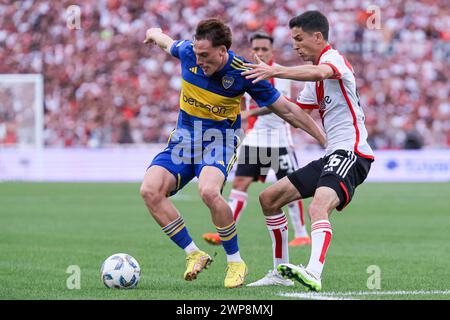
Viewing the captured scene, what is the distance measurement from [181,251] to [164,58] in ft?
66.2

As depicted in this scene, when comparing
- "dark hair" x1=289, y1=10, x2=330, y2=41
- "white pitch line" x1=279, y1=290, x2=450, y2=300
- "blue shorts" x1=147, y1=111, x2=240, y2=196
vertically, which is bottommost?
"white pitch line" x1=279, y1=290, x2=450, y2=300

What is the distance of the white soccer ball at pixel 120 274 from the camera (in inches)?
291

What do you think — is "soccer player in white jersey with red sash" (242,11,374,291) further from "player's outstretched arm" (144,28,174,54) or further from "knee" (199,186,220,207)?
"player's outstretched arm" (144,28,174,54)

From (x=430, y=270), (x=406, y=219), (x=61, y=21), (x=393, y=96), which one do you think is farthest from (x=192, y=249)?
(x=61, y=21)

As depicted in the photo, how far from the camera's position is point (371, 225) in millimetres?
14570

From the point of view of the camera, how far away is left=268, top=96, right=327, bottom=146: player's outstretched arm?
25.6 ft

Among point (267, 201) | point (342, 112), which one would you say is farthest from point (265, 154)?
point (342, 112)

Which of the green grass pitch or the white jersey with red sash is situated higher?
the white jersey with red sash

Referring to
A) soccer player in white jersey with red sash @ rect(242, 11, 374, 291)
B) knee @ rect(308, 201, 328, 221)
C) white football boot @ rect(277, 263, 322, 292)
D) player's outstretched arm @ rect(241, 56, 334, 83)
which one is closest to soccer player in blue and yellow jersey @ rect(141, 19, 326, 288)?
soccer player in white jersey with red sash @ rect(242, 11, 374, 291)

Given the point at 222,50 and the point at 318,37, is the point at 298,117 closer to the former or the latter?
the point at 318,37

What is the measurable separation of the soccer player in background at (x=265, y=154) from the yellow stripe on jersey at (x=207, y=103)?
392cm

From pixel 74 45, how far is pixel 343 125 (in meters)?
24.3

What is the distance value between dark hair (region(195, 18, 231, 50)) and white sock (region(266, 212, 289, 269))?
1692 millimetres

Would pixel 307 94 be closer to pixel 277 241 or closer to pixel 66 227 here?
pixel 277 241
